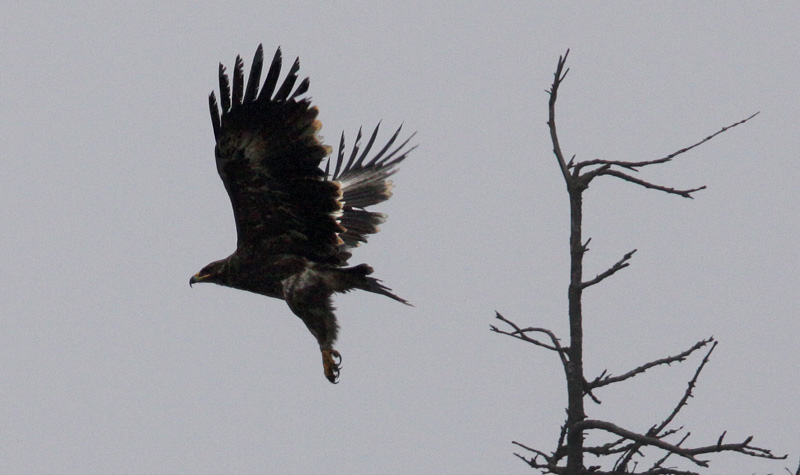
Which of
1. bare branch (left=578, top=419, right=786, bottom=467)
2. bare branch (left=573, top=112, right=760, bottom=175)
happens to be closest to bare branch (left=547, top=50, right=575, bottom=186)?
bare branch (left=573, top=112, right=760, bottom=175)

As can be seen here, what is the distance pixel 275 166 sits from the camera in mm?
8188

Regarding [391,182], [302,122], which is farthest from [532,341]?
[391,182]

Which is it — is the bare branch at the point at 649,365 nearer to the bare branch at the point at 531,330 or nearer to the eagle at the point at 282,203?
the bare branch at the point at 531,330

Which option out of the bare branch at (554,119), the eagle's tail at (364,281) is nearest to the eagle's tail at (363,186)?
the eagle's tail at (364,281)

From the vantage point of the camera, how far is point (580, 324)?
593cm

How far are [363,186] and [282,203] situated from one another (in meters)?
3.23

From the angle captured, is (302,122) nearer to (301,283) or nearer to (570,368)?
(301,283)

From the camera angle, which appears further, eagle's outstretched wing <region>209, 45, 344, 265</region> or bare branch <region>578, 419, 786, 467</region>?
eagle's outstretched wing <region>209, 45, 344, 265</region>

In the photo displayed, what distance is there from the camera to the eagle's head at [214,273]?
916 cm

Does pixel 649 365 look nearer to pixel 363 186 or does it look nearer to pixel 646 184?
pixel 646 184

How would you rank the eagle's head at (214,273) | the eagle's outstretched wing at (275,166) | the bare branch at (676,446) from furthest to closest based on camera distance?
the eagle's head at (214,273)
the eagle's outstretched wing at (275,166)
the bare branch at (676,446)

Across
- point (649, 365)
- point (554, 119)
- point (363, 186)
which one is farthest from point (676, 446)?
point (363, 186)

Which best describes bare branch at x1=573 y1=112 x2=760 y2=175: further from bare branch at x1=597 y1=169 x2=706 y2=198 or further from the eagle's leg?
the eagle's leg

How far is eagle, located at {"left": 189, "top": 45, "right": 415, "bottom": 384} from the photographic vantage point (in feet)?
26.1
